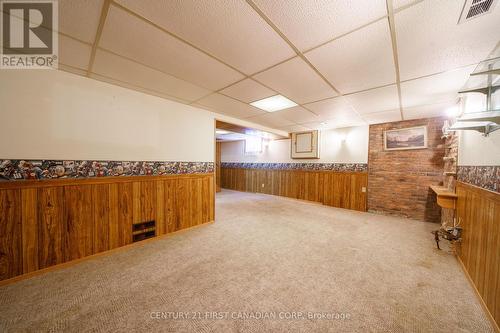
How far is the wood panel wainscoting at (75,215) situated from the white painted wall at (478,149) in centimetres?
390

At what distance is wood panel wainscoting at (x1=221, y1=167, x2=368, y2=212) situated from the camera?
4.92 m

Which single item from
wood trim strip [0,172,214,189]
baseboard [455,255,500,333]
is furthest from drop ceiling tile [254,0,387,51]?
wood trim strip [0,172,214,189]

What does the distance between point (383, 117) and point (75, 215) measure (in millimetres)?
5777

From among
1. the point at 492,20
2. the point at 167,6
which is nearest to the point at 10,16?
the point at 167,6

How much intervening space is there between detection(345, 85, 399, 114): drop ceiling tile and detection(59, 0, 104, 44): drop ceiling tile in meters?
3.10

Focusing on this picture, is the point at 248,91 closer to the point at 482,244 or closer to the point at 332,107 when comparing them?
the point at 332,107

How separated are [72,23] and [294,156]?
5.72m

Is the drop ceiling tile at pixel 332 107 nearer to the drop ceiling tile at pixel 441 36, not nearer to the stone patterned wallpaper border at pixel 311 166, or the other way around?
the drop ceiling tile at pixel 441 36

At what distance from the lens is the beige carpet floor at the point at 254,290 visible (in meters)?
1.37

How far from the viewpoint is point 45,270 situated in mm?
1959

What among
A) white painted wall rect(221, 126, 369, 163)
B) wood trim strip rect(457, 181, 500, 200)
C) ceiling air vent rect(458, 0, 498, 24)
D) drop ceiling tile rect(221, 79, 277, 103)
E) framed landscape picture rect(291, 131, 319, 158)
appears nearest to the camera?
ceiling air vent rect(458, 0, 498, 24)

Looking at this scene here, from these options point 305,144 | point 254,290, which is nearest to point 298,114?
point 305,144

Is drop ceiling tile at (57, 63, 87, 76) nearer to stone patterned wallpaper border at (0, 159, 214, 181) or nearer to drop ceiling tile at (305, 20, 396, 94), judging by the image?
stone patterned wallpaper border at (0, 159, 214, 181)

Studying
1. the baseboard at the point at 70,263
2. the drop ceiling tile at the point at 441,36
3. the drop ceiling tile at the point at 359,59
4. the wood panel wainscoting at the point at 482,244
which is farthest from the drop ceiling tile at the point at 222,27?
the baseboard at the point at 70,263
